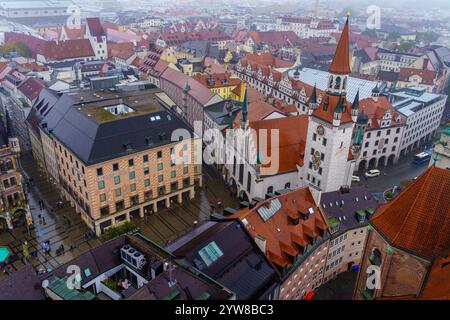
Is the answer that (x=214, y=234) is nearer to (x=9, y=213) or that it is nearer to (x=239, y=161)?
(x=239, y=161)

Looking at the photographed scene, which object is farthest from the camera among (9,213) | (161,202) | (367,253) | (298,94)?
(298,94)

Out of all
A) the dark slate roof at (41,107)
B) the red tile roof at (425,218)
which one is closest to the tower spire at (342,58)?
the red tile roof at (425,218)

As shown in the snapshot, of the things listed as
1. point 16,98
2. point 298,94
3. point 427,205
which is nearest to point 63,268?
point 427,205

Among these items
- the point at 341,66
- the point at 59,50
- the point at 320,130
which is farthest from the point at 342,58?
the point at 59,50

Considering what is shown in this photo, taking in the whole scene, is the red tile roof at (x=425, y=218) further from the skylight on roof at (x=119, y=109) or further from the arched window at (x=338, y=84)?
the skylight on roof at (x=119, y=109)

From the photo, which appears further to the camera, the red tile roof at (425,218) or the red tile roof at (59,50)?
the red tile roof at (59,50)

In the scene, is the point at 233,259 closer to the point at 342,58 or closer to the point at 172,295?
the point at 172,295

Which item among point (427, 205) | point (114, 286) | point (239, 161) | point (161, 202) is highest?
point (427, 205)

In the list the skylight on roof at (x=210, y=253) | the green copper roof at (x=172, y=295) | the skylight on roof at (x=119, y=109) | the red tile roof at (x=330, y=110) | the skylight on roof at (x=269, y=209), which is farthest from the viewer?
the skylight on roof at (x=119, y=109)
